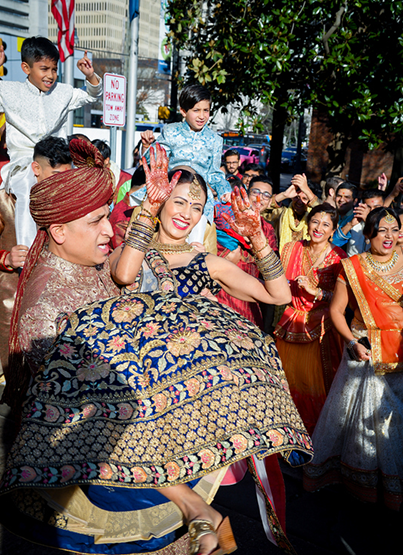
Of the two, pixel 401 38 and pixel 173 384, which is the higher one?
pixel 401 38

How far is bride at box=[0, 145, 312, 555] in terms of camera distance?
159 cm

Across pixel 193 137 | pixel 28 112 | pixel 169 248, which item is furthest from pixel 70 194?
pixel 28 112

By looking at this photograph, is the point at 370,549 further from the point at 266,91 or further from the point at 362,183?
the point at 362,183

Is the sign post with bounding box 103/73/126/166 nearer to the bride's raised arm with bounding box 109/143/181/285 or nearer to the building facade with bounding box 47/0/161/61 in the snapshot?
the bride's raised arm with bounding box 109/143/181/285

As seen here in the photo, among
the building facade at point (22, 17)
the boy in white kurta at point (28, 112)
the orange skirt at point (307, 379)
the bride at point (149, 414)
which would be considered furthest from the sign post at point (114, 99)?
the building facade at point (22, 17)

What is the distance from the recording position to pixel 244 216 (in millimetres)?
2414

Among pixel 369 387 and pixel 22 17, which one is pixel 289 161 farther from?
pixel 369 387

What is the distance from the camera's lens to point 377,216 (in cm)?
362

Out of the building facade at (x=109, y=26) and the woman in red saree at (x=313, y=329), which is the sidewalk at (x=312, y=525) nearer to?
the woman in red saree at (x=313, y=329)

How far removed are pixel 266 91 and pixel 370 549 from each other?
19.7 ft

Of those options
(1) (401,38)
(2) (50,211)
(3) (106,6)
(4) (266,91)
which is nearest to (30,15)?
(4) (266,91)

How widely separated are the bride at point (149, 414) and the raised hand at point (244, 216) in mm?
537

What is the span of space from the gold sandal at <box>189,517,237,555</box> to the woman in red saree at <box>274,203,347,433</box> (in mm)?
2803

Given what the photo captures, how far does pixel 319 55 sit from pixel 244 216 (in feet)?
19.7
